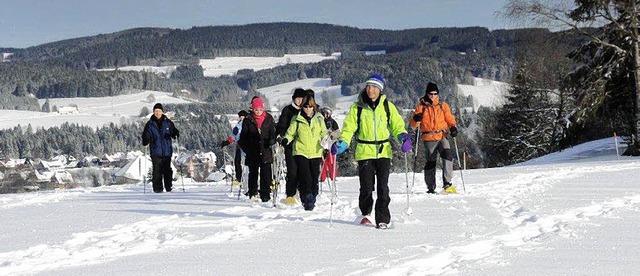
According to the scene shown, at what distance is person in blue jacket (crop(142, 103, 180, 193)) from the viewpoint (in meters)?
16.0

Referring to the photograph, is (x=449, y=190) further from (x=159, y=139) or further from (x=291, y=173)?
(x=159, y=139)

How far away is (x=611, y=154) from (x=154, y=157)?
16888 mm

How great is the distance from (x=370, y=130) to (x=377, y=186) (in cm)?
70

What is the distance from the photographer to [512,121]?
47031 mm

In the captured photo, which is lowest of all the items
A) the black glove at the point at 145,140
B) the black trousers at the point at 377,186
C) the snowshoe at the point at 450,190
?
the snowshoe at the point at 450,190

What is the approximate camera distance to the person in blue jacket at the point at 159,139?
16.0 metres

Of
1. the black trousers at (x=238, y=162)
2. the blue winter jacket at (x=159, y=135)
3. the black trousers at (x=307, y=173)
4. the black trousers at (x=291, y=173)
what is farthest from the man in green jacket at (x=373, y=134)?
the blue winter jacket at (x=159, y=135)

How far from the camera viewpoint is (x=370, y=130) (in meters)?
8.77

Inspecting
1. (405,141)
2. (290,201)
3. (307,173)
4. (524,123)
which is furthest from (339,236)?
(524,123)

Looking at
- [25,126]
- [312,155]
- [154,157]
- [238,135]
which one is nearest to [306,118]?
[312,155]

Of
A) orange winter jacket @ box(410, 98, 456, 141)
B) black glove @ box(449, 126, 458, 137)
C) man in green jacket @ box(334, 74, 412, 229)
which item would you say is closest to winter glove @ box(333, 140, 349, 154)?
man in green jacket @ box(334, 74, 412, 229)

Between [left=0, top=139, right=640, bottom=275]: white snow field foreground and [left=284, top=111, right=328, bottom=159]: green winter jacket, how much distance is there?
35.3 inches

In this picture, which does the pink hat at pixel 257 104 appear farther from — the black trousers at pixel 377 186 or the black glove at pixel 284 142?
the black trousers at pixel 377 186

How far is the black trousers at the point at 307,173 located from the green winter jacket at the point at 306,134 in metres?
0.09
